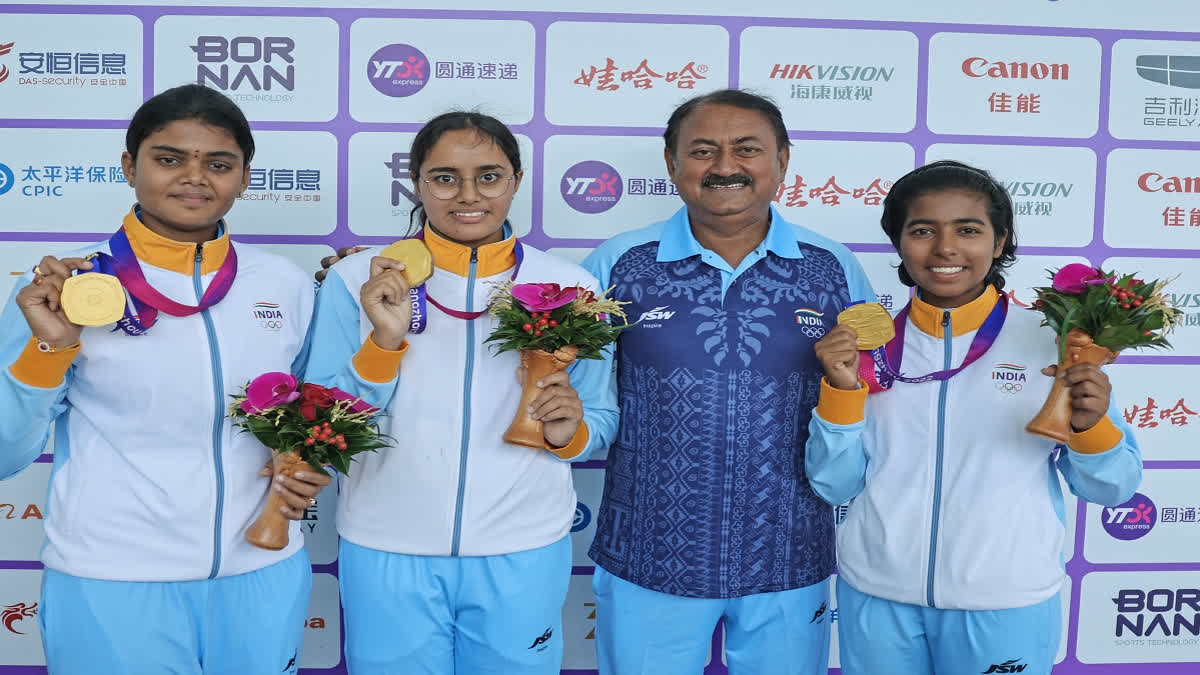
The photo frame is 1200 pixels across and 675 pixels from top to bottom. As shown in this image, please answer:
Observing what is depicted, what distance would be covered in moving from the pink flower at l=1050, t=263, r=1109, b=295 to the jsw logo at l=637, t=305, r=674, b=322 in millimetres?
996

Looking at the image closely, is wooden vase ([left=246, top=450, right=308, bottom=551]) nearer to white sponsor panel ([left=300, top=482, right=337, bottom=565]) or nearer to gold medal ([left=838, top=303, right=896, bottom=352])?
white sponsor panel ([left=300, top=482, right=337, bottom=565])

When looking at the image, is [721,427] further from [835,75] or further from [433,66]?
[433,66]

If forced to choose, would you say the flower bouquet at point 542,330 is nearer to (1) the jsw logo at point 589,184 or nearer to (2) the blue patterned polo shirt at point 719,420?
(2) the blue patterned polo shirt at point 719,420

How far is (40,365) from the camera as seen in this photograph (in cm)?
204

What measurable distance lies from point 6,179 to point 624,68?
2.22 m

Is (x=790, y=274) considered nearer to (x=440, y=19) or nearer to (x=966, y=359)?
(x=966, y=359)

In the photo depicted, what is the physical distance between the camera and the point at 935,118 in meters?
3.30

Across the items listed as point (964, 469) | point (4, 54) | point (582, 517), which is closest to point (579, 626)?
point (582, 517)

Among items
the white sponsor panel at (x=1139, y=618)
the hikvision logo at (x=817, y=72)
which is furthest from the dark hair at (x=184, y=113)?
the white sponsor panel at (x=1139, y=618)

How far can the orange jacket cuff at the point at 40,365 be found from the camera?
6.68 feet

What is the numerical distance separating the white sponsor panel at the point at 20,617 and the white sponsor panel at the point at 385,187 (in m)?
1.80

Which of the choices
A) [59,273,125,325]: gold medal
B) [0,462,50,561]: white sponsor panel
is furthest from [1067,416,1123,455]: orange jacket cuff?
[0,462,50,561]: white sponsor panel

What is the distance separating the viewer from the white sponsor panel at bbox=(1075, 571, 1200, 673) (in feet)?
11.5

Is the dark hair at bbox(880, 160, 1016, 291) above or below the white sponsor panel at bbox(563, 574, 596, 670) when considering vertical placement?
above
